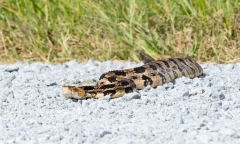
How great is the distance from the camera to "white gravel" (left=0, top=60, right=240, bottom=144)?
502cm

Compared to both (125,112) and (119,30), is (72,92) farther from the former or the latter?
(119,30)

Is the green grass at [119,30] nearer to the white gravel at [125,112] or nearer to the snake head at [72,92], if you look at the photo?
the white gravel at [125,112]

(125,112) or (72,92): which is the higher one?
(72,92)

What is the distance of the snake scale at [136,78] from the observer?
6633 millimetres

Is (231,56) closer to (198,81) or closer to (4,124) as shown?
(198,81)

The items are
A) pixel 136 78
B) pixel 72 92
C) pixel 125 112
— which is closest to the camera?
pixel 125 112

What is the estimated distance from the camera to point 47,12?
1008 cm

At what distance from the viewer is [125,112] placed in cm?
588

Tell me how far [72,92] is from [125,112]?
0.81 m

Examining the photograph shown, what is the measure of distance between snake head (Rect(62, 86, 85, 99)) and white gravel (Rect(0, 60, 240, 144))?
0.23 ft

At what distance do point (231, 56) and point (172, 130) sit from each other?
3876mm

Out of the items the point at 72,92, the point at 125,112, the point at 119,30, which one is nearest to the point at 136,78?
the point at 72,92

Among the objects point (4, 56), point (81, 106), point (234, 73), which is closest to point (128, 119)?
point (81, 106)

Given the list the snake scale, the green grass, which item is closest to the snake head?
the snake scale
